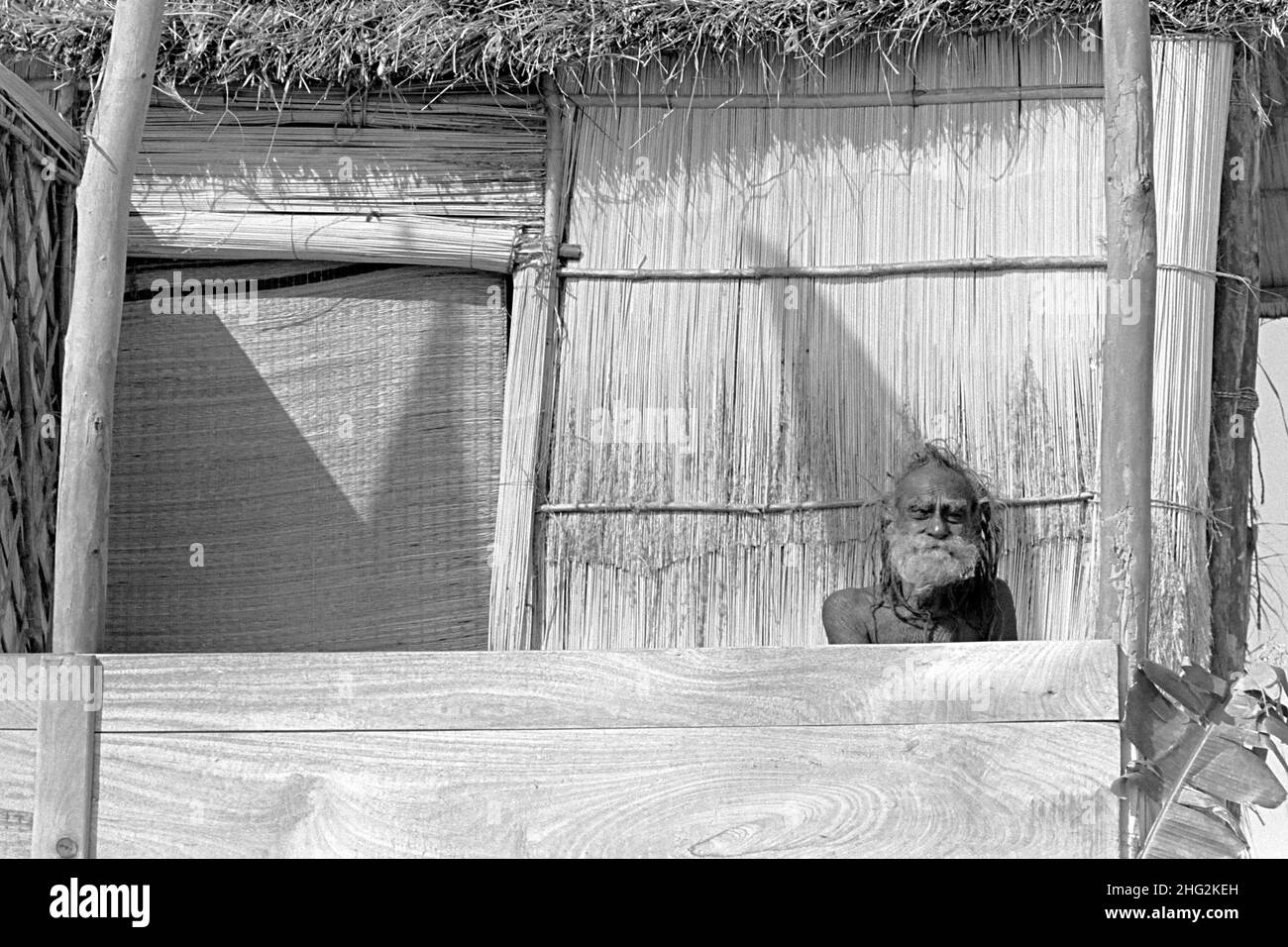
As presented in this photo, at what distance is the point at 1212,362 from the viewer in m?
4.30

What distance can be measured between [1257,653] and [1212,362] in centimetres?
102

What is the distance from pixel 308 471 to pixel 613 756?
2.15 m

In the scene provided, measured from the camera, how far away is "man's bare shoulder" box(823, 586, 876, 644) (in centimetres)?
389

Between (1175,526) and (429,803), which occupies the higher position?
(1175,526)

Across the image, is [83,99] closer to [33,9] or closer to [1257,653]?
[33,9]

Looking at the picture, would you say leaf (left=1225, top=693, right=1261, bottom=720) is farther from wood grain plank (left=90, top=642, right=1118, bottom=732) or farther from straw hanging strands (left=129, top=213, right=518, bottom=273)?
straw hanging strands (left=129, top=213, right=518, bottom=273)

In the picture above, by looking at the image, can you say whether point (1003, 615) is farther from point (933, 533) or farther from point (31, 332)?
point (31, 332)

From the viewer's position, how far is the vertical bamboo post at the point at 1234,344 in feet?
14.1

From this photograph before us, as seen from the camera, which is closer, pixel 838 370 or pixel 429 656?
pixel 429 656

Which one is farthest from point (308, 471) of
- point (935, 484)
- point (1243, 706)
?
point (1243, 706)

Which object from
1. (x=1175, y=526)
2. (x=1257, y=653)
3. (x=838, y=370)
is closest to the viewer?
(x=1175, y=526)

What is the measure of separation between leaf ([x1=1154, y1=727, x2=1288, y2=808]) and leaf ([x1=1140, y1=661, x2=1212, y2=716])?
Result: 4cm

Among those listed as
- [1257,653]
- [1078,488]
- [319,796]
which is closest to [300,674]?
[319,796]

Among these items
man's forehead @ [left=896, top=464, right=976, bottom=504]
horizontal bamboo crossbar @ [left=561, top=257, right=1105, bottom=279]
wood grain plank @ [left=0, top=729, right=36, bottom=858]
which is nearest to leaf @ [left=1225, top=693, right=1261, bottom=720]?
man's forehead @ [left=896, top=464, right=976, bottom=504]
